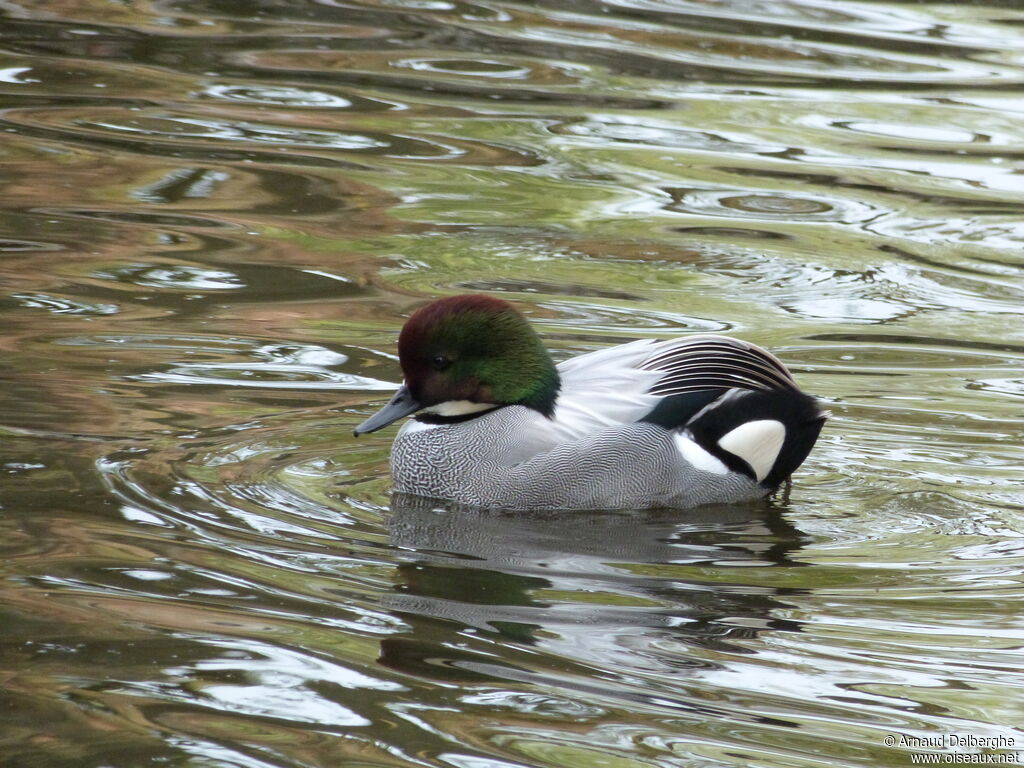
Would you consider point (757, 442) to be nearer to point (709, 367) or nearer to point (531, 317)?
point (709, 367)

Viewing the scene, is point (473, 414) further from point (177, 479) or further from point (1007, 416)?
point (1007, 416)

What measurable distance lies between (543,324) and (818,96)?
5642 mm

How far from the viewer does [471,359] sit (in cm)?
638

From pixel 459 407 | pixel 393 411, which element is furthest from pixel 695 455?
pixel 393 411

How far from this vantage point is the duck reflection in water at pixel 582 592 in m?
4.78

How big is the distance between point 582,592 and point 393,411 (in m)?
1.32

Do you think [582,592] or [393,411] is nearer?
[582,592]

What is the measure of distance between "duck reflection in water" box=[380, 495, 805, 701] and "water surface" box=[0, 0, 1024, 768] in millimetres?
19

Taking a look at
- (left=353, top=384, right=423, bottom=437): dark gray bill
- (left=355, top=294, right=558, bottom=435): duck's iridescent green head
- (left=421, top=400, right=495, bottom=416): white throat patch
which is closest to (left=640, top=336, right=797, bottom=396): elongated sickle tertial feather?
(left=355, top=294, right=558, bottom=435): duck's iridescent green head

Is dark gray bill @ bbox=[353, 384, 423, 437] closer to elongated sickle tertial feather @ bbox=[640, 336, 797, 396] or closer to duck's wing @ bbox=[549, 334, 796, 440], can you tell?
duck's wing @ bbox=[549, 334, 796, 440]

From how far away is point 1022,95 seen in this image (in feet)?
44.5

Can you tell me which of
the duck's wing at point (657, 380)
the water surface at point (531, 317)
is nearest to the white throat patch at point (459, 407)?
the duck's wing at point (657, 380)

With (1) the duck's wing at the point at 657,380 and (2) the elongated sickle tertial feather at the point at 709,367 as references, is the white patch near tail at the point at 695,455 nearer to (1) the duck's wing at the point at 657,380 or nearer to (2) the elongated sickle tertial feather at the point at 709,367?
(1) the duck's wing at the point at 657,380

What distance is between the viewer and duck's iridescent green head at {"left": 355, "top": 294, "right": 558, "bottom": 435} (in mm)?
6328
